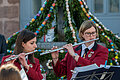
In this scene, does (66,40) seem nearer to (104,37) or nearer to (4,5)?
(104,37)

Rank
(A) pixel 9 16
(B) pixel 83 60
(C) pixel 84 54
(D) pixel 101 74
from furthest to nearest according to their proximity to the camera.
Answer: (A) pixel 9 16, (C) pixel 84 54, (B) pixel 83 60, (D) pixel 101 74

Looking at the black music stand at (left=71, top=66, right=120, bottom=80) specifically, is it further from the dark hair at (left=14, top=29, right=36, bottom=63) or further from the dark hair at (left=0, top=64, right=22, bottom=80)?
the dark hair at (left=0, top=64, right=22, bottom=80)

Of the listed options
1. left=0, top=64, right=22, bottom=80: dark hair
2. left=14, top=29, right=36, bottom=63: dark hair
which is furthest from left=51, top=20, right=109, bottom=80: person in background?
left=0, top=64, right=22, bottom=80: dark hair

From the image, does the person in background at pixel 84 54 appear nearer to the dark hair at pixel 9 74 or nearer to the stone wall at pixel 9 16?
the dark hair at pixel 9 74

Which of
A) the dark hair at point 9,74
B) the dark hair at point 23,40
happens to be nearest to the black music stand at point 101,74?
the dark hair at point 23,40

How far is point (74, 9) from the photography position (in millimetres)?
5277

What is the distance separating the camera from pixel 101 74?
3.12 metres

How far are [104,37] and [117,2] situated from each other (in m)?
2.18

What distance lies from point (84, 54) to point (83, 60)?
23 cm

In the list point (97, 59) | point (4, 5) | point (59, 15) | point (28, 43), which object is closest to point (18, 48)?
point (28, 43)

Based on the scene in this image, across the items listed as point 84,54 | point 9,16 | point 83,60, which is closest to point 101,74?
point 83,60

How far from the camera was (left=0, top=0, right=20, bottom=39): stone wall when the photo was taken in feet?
22.9

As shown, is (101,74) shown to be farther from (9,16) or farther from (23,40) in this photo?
(9,16)

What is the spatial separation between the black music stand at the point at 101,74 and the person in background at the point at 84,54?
0.97 feet
